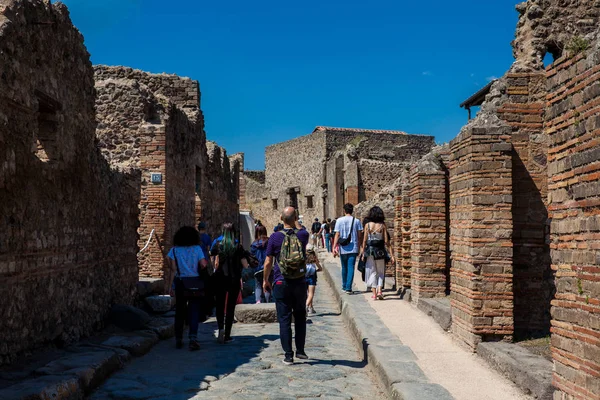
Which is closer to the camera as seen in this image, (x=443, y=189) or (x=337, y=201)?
(x=443, y=189)

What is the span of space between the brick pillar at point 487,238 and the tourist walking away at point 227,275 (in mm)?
2978

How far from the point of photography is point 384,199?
21.7m

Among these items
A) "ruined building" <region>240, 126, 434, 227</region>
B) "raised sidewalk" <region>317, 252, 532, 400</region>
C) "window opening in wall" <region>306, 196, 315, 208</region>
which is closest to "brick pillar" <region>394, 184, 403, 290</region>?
"raised sidewalk" <region>317, 252, 532, 400</region>

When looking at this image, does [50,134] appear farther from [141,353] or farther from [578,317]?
[578,317]

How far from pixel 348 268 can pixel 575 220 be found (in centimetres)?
799

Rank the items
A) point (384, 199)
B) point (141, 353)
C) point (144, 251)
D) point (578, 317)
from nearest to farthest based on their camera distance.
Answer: point (578, 317), point (141, 353), point (144, 251), point (384, 199)

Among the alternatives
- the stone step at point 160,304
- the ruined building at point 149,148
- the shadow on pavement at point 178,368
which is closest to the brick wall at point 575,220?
the shadow on pavement at point 178,368

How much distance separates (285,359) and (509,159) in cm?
331

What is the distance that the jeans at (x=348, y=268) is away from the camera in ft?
38.6

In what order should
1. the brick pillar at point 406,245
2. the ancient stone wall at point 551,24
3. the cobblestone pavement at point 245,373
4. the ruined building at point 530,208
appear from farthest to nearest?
the brick pillar at point 406,245, the ancient stone wall at point 551,24, the cobblestone pavement at point 245,373, the ruined building at point 530,208

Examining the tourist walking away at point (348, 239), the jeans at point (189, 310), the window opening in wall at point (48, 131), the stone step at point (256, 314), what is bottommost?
the stone step at point (256, 314)

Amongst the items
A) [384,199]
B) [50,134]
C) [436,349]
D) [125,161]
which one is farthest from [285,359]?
[384,199]

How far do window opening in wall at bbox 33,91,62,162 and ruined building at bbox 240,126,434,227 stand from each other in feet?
85.1

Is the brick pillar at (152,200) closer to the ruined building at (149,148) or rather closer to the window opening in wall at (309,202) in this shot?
the ruined building at (149,148)
